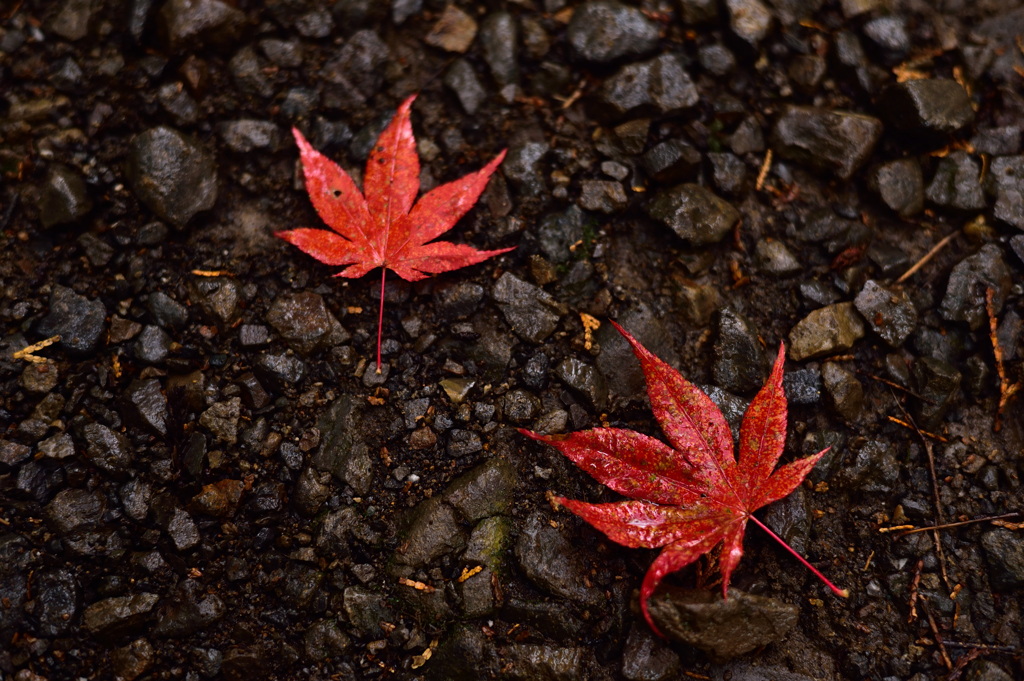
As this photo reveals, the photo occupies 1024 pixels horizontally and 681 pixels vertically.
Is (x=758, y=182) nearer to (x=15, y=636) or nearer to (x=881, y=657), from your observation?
(x=881, y=657)

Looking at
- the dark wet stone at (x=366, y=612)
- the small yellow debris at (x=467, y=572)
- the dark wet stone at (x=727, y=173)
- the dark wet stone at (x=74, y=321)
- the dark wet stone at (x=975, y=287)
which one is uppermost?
the dark wet stone at (x=727, y=173)

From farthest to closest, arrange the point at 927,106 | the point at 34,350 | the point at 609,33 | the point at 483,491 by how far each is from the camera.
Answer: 1. the point at 609,33
2. the point at 927,106
3. the point at 34,350
4. the point at 483,491

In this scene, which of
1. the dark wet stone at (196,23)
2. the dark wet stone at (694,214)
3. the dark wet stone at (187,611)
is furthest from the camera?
the dark wet stone at (196,23)

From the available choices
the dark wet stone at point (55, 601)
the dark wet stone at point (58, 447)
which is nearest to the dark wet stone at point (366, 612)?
the dark wet stone at point (55, 601)

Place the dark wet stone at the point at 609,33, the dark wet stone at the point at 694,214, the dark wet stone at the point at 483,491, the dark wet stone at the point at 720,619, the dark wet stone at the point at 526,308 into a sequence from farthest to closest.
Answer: the dark wet stone at the point at 609,33
the dark wet stone at the point at 694,214
the dark wet stone at the point at 526,308
the dark wet stone at the point at 483,491
the dark wet stone at the point at 720,619

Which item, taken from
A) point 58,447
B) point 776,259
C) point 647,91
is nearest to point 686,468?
point 776,259

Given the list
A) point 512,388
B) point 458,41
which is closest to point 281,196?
point 458,41

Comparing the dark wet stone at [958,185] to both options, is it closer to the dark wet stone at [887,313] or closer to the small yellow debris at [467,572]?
the dark wet stone at [887,313]

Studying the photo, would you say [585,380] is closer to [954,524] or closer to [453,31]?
[954,524]
